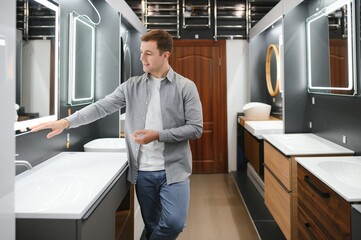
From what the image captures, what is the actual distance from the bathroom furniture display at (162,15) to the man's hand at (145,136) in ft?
12.3

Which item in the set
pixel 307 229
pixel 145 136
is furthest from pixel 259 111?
pixel 145 136

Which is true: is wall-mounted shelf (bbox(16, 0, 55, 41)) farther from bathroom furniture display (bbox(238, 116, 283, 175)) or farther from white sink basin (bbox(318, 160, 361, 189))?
bathroom furniture display (bbox(238, 116, 283, 175))

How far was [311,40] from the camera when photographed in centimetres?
322

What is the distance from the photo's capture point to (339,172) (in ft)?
6.76

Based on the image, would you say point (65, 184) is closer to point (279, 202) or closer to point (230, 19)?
point (279, 202)

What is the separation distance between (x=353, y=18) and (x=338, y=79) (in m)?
0.49

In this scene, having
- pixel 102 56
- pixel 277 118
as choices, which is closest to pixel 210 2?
pixel 277 118

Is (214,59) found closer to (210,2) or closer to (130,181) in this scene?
(210,2)

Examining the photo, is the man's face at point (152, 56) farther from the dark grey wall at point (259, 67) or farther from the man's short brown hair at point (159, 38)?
the dark grey wall at point (259, 67)

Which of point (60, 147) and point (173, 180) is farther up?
point (60, 147)

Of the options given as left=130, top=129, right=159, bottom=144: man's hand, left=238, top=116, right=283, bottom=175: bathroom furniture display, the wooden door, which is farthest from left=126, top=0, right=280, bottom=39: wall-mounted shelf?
left=130, top=129, right=159, bottom=144: man's hand

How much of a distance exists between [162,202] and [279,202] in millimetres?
1314

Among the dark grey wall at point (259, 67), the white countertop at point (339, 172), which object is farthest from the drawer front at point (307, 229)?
the dark grey wall at point (259, 67)

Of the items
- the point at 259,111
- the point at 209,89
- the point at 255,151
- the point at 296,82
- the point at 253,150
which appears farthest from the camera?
the point at 209,89
